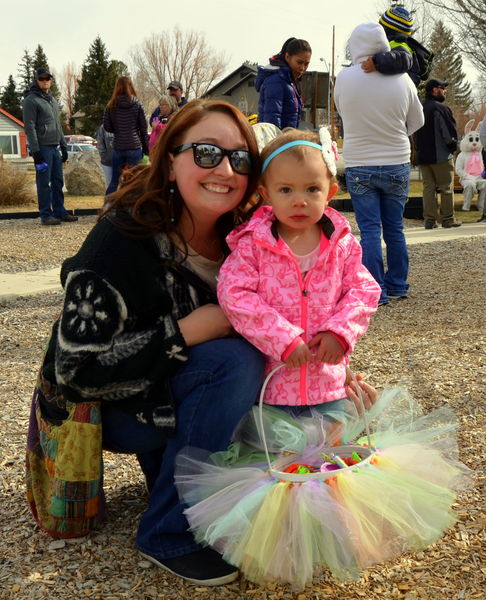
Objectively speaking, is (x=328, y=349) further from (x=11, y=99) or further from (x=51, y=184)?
(x=11, y=99)

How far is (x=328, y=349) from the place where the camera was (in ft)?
6.68

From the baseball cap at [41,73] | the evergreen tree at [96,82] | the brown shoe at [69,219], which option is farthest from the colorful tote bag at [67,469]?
the evergreen tree at [96,82]

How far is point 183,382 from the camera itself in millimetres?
2033

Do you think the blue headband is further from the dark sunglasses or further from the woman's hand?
the woman's hand

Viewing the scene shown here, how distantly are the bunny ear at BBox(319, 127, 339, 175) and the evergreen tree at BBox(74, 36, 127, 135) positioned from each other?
4463 cm

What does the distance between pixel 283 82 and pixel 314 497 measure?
17.2ft

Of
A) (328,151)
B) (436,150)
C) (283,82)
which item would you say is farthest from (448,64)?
(328,151)

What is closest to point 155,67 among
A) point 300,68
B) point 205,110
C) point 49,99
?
point 49,99

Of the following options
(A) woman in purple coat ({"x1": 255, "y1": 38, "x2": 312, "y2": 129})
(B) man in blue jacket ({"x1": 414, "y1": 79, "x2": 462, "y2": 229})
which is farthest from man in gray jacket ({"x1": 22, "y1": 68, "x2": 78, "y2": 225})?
(B) man in blue jacket ({"x1": 414, "y1": 79, "x2": 462, "y2": 229})

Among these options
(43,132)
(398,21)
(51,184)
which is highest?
(398,21)

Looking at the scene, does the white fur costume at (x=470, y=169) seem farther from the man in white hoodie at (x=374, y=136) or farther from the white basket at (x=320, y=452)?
the white basket at (x=320, y=452)

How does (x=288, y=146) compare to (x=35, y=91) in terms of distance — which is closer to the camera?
(x=288, y=146)

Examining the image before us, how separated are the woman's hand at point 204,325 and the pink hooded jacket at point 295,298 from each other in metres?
0.03

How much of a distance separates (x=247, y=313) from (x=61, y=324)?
0.52m
